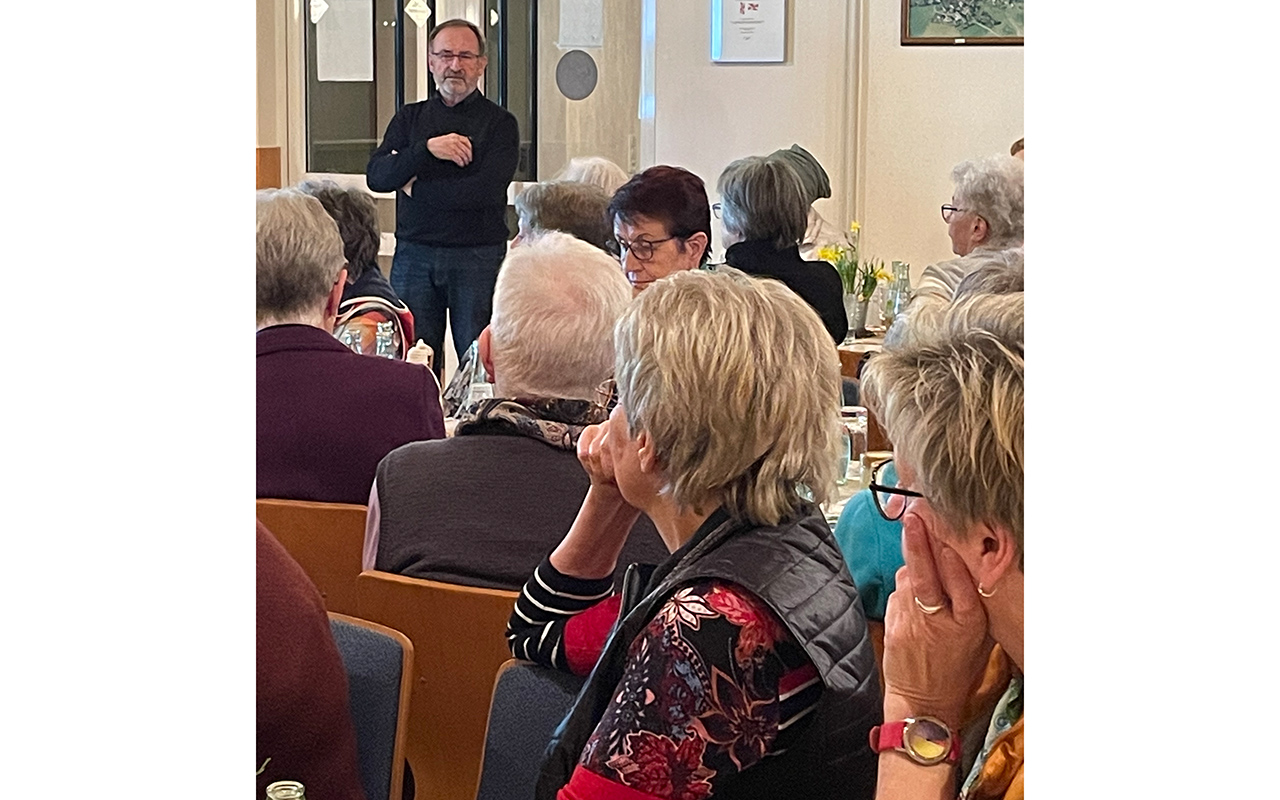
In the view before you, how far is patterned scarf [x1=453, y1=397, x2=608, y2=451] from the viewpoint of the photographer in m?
1.76

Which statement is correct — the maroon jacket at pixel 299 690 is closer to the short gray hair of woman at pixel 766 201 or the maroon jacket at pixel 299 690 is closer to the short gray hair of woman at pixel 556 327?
the short gray hair of woman at pixel 556 327

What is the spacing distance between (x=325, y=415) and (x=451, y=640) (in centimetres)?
64

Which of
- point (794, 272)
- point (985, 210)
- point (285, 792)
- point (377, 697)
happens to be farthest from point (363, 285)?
point (285, 792)

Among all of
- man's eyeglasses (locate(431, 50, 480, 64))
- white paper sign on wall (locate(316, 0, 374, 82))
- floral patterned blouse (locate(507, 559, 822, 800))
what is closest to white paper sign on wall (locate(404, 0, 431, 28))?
white paper sign on wall (locate(316, 0, 374, 82))

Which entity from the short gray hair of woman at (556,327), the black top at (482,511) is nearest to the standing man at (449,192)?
the short gray hair of woman at (556,327)

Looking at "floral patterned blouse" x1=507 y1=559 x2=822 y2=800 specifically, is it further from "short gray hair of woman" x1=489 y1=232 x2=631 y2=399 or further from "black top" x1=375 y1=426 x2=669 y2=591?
"short gray hair of woman" x1=489 y1=232 x2=631 y2=399

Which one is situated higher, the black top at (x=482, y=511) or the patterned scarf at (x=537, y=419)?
the patterned scarf at (x=537, y=419)

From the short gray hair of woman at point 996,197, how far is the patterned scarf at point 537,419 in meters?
1.64

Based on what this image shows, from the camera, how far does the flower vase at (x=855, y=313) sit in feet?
11.7

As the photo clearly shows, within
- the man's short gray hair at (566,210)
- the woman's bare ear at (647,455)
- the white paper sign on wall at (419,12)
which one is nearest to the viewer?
the woman's bare ear at (647,455)

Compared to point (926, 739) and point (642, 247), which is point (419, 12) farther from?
point (926, 739)

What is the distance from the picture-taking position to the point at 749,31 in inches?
209
